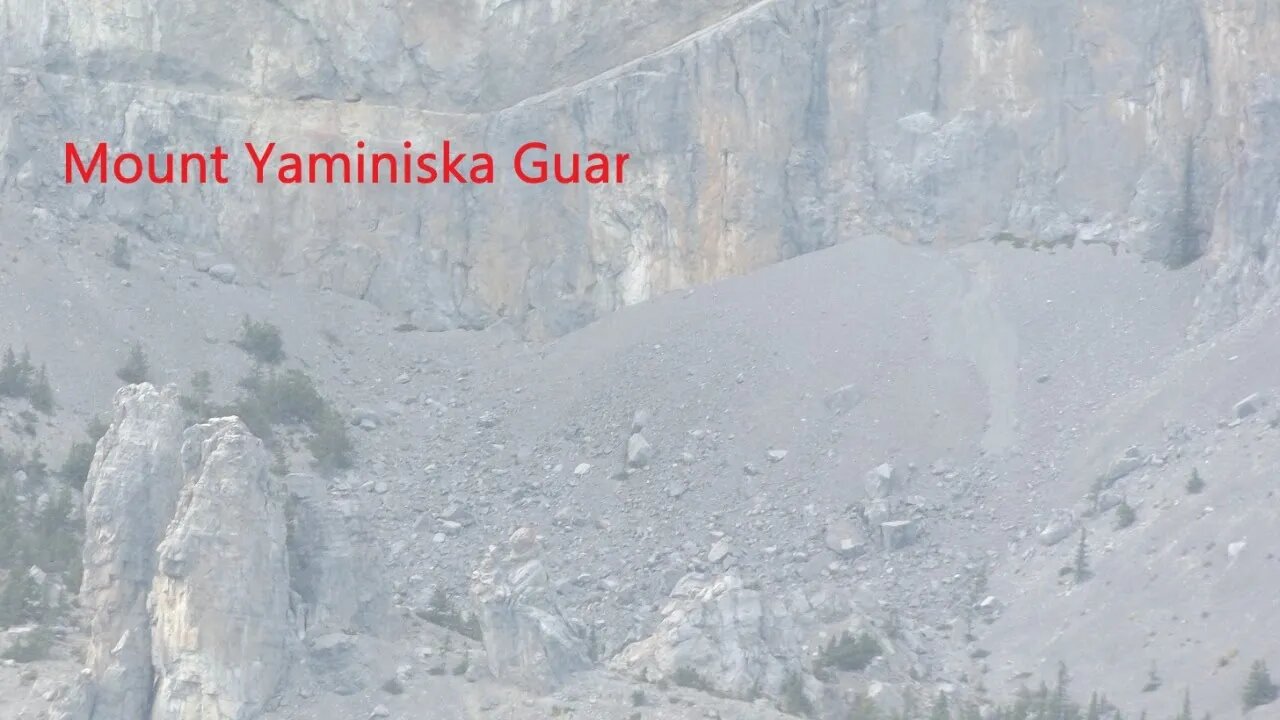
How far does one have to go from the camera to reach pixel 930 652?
67562 mm

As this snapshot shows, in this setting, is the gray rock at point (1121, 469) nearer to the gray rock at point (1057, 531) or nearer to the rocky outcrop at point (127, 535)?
the gray rock at point (1057, 531)

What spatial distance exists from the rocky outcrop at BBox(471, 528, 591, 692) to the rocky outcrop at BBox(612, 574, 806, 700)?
181 centimetres

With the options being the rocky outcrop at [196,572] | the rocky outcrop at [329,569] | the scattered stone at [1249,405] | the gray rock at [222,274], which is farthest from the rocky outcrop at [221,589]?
the scattered stone at [1249,405]

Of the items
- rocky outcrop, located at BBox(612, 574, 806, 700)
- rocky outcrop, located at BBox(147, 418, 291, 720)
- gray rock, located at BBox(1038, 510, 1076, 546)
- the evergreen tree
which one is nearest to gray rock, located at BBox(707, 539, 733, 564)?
rocky outcrop, located at BBox(612, 574, 806, 700)

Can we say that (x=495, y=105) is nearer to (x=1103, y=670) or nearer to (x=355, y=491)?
(x=355, y=491)

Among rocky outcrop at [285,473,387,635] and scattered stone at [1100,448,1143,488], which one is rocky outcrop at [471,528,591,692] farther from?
scattered stone at [1100,448,1143,488]

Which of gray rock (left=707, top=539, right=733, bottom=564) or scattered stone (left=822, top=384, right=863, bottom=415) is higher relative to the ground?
scattered stone (left=822, top=384, right=863, bottom=415)

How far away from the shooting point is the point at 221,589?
201ft

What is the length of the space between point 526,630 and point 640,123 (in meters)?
27.0

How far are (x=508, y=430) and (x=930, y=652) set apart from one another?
55.7 feet

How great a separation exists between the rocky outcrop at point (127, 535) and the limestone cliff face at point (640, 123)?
2017 cm

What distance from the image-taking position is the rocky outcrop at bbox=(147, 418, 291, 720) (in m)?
60.0

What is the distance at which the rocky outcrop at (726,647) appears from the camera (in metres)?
63.2

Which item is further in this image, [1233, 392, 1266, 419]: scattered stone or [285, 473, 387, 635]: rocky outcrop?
[1233, 392, 1266, 419]: scattered stone
